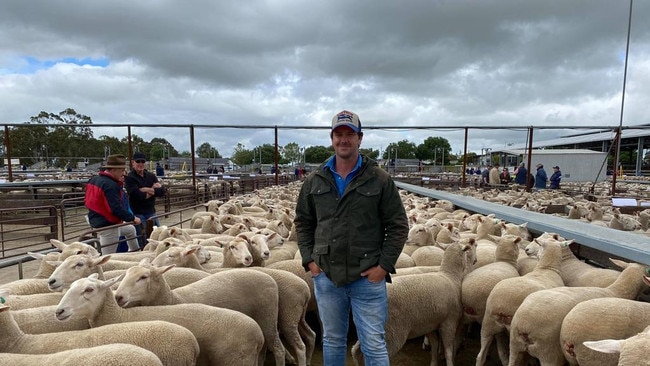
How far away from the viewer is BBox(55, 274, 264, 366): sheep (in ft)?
9.26

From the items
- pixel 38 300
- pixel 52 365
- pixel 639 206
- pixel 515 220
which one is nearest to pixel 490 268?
pixel 515 220

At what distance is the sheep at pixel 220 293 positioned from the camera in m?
3.18

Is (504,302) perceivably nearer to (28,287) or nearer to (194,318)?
(194,318)

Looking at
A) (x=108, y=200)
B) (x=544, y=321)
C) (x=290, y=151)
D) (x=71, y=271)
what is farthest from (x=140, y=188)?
(x=290, y=151)

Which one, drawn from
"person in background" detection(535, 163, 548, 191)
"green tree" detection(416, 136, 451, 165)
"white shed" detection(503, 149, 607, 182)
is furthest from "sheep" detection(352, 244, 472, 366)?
"green tree" detection(416, 136, 451, 165)

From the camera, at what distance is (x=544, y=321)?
287 cm

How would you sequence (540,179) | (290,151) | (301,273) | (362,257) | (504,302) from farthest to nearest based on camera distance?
(290,151) → (540,179) → (301,273) → (504,302) → (362,257)

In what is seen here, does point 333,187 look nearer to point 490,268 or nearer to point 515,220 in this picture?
point 490,268

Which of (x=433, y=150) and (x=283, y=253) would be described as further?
(x=433, y=150)

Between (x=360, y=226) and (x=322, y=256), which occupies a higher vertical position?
(x=360, y=226)

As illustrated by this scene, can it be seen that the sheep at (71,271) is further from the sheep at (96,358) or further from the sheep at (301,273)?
the sheep at (301,273)

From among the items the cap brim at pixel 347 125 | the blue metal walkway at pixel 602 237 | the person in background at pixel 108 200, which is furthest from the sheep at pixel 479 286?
the person in background at pixel 108 200

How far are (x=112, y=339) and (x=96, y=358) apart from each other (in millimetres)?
405

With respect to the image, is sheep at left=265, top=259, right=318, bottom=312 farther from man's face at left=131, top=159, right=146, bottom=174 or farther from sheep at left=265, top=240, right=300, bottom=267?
man's face at left=131, top=159, right=146, bottom=174
